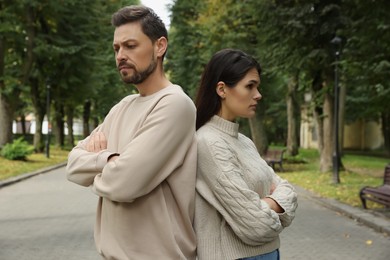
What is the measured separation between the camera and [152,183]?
5.68 feet

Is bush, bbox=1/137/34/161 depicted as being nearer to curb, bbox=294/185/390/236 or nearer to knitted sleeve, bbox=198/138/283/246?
curb, bbox=294/185/390/236

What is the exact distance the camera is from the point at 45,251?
7043mm

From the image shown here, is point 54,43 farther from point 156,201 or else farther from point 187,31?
point 156,201

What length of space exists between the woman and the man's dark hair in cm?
28

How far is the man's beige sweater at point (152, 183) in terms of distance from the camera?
172cm

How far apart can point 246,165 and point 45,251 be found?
570cm

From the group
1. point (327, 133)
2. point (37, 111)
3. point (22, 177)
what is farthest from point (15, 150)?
point (327, 133)

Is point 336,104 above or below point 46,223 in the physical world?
above

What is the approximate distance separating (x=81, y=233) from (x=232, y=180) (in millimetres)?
6886

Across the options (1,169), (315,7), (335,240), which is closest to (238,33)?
(315,7)

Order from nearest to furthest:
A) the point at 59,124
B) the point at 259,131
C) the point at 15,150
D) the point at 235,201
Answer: the point at 235,201
the point at 15,150
the point at 259,131
the point at 59,124

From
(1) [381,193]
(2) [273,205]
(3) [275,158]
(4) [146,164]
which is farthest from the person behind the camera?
(3) [275,158]

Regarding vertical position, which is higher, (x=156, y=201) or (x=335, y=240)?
(x=156, y=201)

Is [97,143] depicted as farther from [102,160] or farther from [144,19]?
[144,19]
